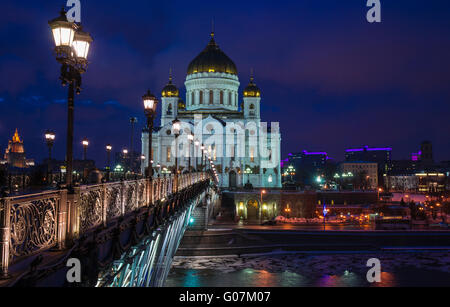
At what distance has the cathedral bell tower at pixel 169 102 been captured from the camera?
7462 cm

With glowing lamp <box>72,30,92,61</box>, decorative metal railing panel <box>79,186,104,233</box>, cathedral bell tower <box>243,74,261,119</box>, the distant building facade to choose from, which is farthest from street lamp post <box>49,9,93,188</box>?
the distant building facade

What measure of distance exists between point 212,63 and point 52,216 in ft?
230

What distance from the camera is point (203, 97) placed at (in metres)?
74.2

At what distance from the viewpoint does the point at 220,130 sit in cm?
6712

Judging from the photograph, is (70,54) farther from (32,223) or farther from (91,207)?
(32,223)

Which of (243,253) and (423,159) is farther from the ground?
(423,159)

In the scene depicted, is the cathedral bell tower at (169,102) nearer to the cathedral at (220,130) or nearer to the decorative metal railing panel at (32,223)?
the cathedral at (220,130)

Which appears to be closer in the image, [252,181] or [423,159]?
[252,181]

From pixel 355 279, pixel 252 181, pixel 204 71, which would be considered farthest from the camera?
pixel 204 71

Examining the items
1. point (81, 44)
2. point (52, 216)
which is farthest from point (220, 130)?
point (52, 216)
